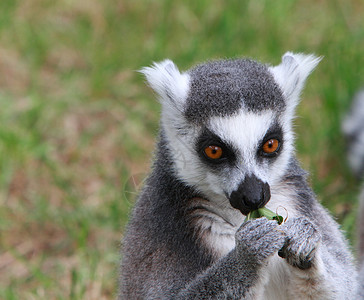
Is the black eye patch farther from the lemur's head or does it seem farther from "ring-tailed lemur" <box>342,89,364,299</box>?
"ring-tailed lemur" <box>342,89,364,299</box>

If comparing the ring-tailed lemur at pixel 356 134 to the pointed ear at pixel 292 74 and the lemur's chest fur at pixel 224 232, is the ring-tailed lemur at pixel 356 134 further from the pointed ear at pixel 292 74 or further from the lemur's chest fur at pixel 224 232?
the lemur's chest fur at pixel 224 232

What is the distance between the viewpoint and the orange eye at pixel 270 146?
11.5 ft

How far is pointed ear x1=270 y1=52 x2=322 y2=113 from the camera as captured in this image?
12.6ft

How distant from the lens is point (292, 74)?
153 inches

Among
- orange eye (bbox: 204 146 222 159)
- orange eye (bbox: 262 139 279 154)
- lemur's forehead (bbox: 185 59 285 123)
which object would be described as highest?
lemur's forehead (bbox: 185 59 285 123)

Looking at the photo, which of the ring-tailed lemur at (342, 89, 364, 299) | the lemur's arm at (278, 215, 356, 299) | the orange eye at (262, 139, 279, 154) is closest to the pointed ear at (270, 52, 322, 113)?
the orange eye at (262, 139, 279, 154)

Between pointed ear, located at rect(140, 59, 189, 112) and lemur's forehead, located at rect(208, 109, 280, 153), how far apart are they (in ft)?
1.08

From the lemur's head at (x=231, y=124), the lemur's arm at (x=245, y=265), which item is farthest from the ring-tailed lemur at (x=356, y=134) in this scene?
the lemur's arm at (x=245, y=265)

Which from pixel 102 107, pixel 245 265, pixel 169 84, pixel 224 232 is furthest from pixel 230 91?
pixel 102 107

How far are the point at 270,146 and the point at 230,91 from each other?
0.38m

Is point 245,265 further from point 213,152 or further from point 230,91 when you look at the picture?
point 230,91

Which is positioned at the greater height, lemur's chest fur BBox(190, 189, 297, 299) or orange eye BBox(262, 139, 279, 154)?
orange eye BBox(262, 139, 279, 154)

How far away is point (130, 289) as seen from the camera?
3.88m

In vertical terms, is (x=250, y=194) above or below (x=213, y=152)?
below
